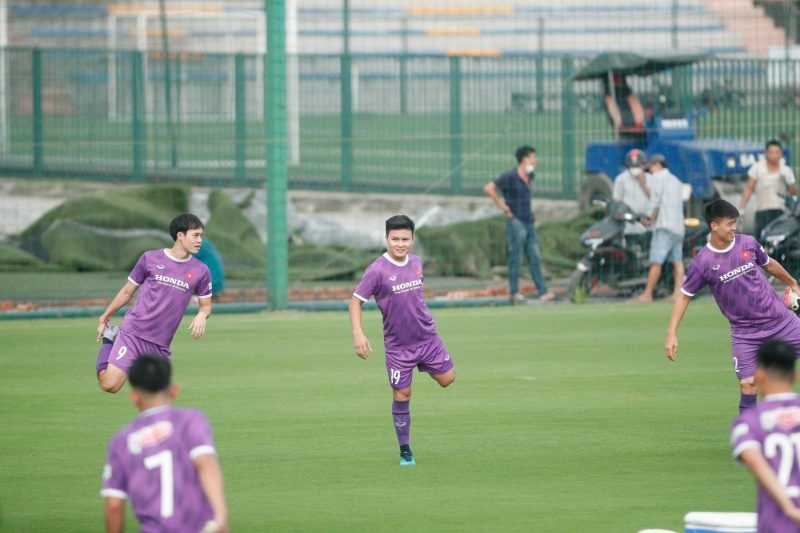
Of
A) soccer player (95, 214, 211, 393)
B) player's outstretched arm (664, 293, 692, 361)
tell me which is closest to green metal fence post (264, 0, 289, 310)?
soccer player (95, 214, 211, 393)

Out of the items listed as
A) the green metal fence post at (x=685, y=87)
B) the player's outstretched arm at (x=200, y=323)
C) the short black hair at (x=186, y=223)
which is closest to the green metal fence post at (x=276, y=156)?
the green metal fence post at (x=685, y=87)

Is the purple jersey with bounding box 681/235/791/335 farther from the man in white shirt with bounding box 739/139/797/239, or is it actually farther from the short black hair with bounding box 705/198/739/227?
the man in white shirt with bounding box 739/139/797/239

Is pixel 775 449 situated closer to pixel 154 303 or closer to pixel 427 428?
pixel 427 428

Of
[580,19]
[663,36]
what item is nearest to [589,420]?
[663,36]

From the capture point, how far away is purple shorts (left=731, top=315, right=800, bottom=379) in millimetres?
10633

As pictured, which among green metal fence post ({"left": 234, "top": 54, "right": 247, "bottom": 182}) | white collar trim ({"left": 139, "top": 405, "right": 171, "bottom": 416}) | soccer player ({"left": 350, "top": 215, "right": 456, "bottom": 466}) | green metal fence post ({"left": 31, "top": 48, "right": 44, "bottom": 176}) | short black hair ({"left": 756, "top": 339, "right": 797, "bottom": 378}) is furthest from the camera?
green metal fence post ({"left": 234, "top": 54, "right": 247, "bottom": 182})

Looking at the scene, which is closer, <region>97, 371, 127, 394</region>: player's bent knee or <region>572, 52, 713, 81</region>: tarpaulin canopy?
<region>97, 371, 127, 394</region>: player's bent knee

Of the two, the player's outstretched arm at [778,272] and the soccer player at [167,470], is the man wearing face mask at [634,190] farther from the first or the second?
the soccer player at [167,470]

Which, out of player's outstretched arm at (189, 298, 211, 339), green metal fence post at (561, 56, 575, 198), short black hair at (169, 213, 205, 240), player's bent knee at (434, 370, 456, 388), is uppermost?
green metal fence post at (561, 56, 575, 198)

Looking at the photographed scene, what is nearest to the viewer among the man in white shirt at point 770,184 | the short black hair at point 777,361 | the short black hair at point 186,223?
the short black hair at point 777,361

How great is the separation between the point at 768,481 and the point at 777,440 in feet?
0.66

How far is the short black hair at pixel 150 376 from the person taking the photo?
6.04m

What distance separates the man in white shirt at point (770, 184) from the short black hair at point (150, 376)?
15.5m

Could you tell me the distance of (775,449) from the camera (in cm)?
602
